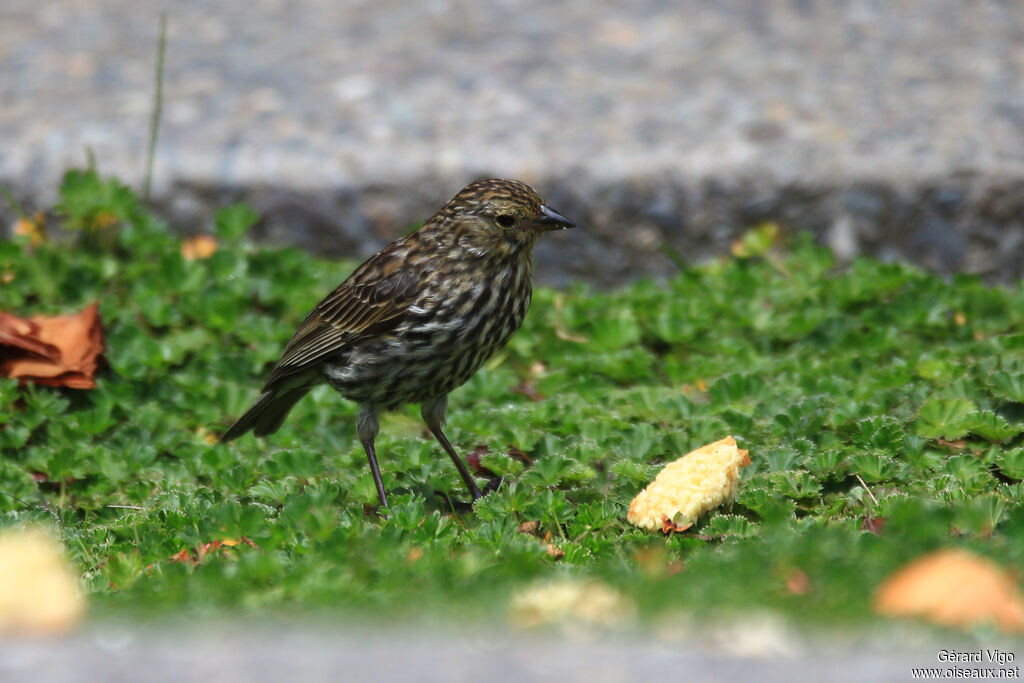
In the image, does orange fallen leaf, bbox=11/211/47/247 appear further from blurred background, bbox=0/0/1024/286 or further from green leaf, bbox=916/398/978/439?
green leaf, bbox=916/398/978/439

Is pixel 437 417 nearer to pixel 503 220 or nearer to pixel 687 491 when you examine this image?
pixel 503 220

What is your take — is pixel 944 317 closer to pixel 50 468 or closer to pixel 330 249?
pixel 330 249

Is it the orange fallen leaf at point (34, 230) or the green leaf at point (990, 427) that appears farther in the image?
the orange fallen leaf at point (34, 230)

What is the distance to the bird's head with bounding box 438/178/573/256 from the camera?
5043 millimetres

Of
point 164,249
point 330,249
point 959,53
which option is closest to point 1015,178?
point 959,53

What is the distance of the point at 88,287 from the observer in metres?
6.62

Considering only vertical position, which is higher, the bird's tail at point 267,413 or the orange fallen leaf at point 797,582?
the orange fallen leaf at point 797,582

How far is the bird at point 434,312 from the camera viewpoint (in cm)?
489

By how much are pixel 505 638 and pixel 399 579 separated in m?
0.77

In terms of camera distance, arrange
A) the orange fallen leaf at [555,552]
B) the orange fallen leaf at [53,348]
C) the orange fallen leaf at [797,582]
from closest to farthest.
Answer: the orange fallen leaf at [797,582] → the orange fallen leaf at [555,552] → the orange fallen leaf at [53,348]

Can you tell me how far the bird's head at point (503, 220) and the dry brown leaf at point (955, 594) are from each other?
2.41 m

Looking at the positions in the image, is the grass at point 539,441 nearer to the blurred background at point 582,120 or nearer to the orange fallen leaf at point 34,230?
the orange fallen leaf at point 34,230

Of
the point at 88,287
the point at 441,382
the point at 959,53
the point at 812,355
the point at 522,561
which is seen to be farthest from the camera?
the point at 959,53

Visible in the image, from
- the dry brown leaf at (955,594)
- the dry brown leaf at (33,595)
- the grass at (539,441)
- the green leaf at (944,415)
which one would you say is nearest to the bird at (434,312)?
the grass at (539,441)
